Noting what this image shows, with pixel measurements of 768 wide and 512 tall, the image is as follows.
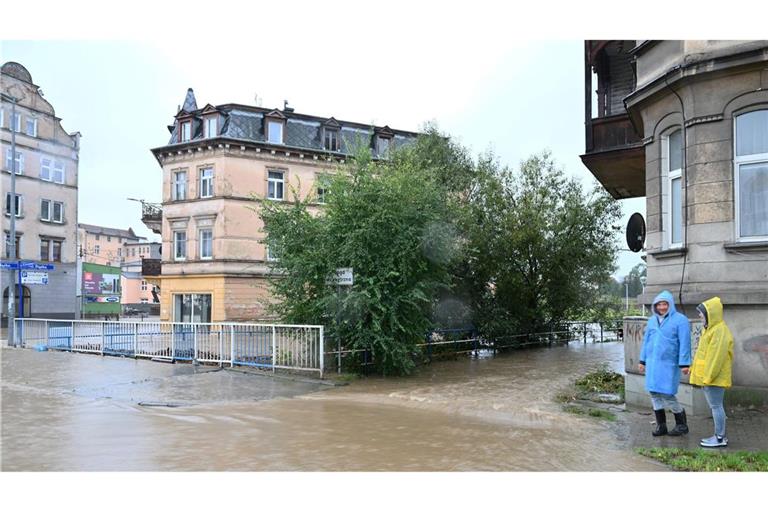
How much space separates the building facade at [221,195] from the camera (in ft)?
110

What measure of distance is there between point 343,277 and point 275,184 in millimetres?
22643

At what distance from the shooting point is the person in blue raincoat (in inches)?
303

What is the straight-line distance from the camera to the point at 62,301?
42969 mm

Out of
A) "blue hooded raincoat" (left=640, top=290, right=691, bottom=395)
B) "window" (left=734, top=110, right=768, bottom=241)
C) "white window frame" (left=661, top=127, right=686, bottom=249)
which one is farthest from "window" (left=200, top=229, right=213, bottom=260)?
"blue hooded raincoat" (left=640, top=290, right=691, bottom=395)

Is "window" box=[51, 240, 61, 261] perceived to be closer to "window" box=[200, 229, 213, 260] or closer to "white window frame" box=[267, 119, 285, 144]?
"window" box=[200, 229, 213, 260]

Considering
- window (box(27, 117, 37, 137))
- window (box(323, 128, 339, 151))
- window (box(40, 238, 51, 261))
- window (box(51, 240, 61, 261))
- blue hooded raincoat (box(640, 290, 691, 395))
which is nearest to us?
blue hooded raincoat (box(640, 290, 691, 395))

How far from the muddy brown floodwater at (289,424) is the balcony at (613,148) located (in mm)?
5175

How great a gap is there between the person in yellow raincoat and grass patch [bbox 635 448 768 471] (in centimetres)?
38

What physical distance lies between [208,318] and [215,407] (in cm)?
2519

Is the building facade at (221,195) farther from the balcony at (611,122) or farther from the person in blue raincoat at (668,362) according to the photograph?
the person in blue raincoat at (668,362)

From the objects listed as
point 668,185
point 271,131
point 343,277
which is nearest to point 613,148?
point 668,185

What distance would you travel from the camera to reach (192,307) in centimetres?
3466

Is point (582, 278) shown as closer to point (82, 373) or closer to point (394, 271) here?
point (394, 271)

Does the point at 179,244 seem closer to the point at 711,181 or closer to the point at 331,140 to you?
the point at 331,140
